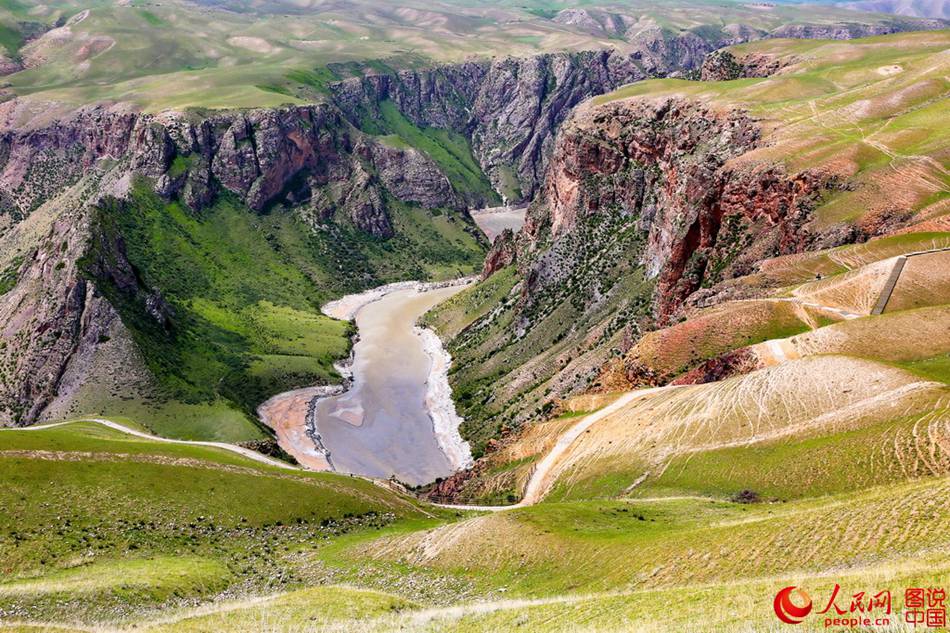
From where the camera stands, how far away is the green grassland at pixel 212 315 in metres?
103

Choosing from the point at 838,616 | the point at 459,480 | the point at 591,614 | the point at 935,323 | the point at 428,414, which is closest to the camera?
the point at 838,616

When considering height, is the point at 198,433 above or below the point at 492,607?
below

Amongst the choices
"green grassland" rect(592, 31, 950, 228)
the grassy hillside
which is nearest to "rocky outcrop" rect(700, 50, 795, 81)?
"green grassland" rect(592, 31, 950, 228)

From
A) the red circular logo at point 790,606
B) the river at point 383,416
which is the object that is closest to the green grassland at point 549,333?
the river at point 383,416

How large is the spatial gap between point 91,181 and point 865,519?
209m

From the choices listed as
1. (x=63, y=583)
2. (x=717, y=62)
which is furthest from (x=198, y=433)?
(x=717, y=62)

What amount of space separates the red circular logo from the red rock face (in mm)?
63550

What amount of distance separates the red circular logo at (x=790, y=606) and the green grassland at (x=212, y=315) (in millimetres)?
83631

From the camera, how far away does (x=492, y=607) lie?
33.5 m

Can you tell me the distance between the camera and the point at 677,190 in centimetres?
10388

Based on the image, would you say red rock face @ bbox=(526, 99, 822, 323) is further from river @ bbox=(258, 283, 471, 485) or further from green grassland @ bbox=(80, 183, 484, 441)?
green grassland @ bbox=(80, 183, 484, 441)

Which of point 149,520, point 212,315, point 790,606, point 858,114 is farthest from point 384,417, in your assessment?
point 790,606

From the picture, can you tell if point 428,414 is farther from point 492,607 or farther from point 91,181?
point 91,181

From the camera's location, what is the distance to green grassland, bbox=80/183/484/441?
336 ft
